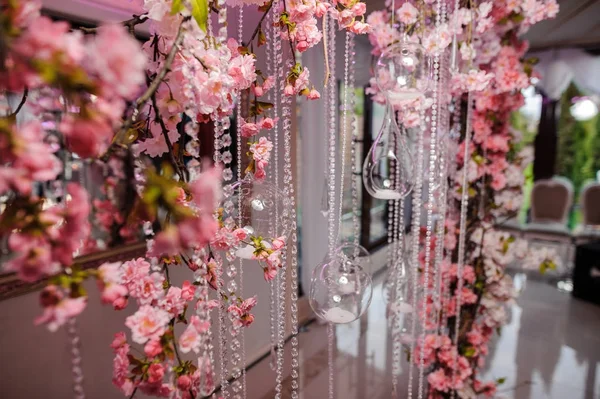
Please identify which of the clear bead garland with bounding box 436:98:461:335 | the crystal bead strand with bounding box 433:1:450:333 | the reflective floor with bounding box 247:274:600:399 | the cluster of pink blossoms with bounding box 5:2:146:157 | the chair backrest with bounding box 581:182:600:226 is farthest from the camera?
the chair backrest with bounding box 581:182:600:226

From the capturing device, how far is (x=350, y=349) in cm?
300

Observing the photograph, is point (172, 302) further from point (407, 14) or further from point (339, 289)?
point (407, 14)

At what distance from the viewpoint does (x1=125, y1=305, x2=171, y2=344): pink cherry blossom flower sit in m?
0.58

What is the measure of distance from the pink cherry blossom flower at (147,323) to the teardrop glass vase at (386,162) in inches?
30.7

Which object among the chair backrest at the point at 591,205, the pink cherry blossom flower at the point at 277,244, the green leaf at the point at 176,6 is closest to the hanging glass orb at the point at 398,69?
the pink cherry blossom flower at the point at 277,244

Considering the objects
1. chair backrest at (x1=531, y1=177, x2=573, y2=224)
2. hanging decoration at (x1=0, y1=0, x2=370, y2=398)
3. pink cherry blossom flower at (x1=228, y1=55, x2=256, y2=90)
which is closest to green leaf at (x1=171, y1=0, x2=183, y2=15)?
hanging decoration at (x1=0, y1=0, x2=370, y2=398)

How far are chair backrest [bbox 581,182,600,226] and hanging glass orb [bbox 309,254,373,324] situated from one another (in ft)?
16.3

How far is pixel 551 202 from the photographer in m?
5.01

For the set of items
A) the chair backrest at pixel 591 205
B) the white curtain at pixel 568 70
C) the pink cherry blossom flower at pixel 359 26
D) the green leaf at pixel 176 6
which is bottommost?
the chair backrest at pixel 591 205

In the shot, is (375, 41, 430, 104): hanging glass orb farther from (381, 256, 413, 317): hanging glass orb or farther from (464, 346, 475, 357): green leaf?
(464, 346, 475, 357): green leaf

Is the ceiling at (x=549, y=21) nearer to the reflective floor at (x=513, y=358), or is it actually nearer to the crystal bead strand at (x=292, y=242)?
the crystal bead strand at (x=292, y=242)

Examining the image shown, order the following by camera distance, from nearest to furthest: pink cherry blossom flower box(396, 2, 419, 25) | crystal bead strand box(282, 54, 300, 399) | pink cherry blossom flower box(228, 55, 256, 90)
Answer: pink cherry blossom flower box(228, 55, 256, 90)
crystal bead strand box(282, 54, 300, 399)
pink cherry blossom flower box(396, 2, 419, 25)

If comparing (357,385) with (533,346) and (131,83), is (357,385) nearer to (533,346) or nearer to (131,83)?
(533,346)

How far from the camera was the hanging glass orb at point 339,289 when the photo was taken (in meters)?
1.07
